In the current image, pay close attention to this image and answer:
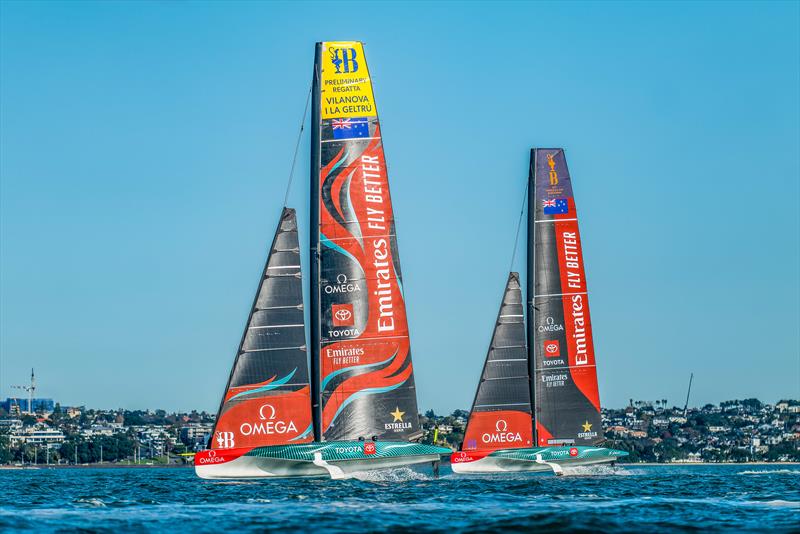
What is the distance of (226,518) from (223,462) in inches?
505

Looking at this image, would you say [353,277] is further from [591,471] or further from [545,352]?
[591,471]

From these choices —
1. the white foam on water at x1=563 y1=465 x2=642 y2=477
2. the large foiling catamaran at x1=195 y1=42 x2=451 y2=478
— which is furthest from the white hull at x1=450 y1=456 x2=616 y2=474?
the large foiling catamaran at x1=195 y1=42 x2=451 y2=478

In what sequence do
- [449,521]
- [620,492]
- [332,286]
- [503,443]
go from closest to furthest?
[449,521] < [620,492] < [332,286] < [503,443]

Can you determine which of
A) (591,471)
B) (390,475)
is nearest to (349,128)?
(390,475)

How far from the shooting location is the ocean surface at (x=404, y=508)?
32281mm

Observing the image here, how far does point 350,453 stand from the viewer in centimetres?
4678

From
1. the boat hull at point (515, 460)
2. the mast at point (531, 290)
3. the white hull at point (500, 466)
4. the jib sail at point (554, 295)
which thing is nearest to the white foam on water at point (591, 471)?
the boat hull at point (515, 460)

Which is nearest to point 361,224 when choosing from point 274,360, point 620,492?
point 274,360

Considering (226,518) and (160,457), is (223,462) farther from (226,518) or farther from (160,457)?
(160,457)

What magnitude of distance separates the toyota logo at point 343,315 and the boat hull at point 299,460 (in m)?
4.09

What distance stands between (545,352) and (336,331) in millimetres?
16044

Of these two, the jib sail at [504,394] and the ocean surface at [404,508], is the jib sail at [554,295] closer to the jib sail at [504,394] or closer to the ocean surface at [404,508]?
the jib sail at [504,394]

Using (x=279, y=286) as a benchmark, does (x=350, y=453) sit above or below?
below

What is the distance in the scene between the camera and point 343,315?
48625 millimetres
